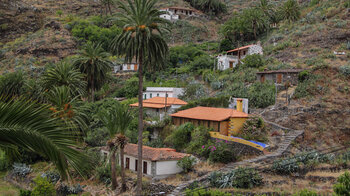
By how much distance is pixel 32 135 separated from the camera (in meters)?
3.87

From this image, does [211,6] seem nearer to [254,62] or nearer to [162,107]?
[254,62]

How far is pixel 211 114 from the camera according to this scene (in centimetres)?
3125

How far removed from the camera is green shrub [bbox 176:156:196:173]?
82.6ft

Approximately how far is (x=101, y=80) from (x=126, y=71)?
77.0 ft

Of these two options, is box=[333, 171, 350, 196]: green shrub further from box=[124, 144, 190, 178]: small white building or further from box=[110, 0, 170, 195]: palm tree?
box=[124, 144, 190, 178]: small white building

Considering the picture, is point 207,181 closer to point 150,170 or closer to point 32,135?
point 150,170

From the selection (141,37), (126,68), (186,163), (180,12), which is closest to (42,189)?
(186,163)

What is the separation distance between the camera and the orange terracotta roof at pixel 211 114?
29.5 m

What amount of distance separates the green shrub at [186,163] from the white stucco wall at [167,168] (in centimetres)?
68

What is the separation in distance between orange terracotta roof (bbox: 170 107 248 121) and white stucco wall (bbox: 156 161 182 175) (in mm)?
6418

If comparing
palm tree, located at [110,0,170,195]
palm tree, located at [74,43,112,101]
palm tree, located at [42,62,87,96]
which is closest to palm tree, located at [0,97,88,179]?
palm tree, located at [110,0,170,195]

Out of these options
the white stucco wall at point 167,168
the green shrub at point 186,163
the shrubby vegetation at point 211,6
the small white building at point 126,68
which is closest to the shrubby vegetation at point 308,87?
the green shrub at point 186,163

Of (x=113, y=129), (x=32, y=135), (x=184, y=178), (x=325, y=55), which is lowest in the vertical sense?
(x=184, y=178)

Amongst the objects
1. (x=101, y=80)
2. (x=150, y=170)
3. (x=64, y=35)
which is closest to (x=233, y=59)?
(x=101, y=80)
